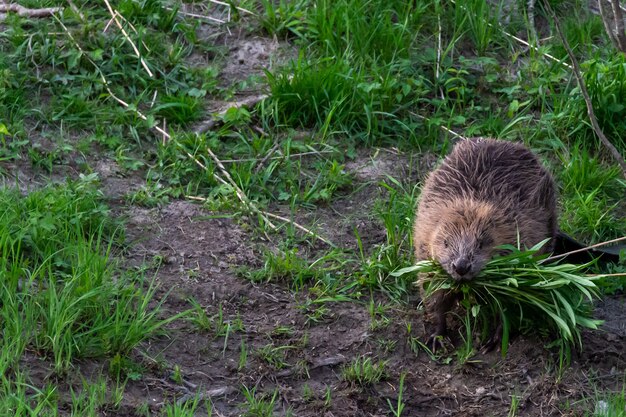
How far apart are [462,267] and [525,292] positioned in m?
0.30

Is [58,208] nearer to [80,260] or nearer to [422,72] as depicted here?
[80,260]

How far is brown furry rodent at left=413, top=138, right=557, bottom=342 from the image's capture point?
15.5ft

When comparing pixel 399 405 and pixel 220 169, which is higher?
pixel 399 405

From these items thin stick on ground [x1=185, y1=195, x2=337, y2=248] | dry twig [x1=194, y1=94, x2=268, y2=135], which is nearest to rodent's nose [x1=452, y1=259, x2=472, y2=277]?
thin stick on ground [x1=185, y1=195, x2=337, y2=248]

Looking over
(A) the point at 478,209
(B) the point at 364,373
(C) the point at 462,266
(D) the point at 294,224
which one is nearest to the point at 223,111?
(D) the point at 294,224

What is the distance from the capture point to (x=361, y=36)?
6.30 meters

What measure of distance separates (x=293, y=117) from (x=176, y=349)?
6.52ft

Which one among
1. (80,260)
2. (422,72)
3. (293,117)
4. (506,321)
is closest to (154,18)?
(293,117)

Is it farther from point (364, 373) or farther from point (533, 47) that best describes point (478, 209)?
point (533, 47)

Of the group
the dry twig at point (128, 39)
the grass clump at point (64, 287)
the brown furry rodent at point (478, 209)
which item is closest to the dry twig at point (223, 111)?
the dry twig at point (128, 39)

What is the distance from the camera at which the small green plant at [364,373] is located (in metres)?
4.41

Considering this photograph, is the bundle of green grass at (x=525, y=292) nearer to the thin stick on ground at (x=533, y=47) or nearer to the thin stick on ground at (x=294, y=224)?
the thin stick on ground at (x=294, y=224)

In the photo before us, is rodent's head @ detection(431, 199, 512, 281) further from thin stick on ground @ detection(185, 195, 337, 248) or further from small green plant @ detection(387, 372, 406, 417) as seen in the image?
thin stick on ground @ detection(185, 195, 337, 248)

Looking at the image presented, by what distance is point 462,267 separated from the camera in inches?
179
